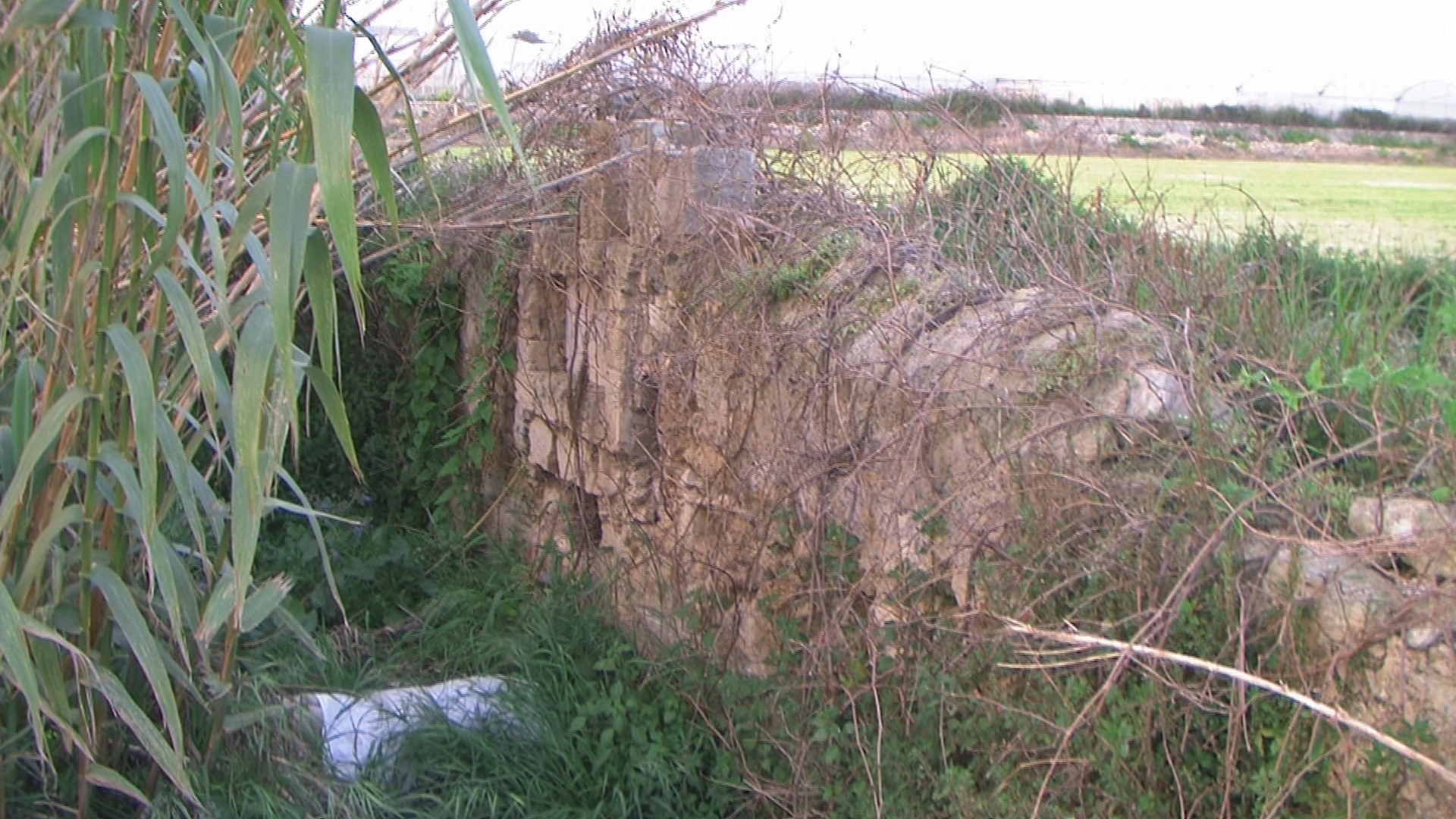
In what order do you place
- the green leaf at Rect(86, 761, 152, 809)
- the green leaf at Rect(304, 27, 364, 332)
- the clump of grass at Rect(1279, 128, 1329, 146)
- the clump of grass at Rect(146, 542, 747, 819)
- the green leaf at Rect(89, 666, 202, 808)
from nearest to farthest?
the green leaf at Rect(304, 27, 364, 332)
the green leaf at Rect(89, 666, 202, 808)
the green leaf at Rect(86, 761, 152, 809)
the clump of grass at Rect(146, 542, 747, 819)
the clump of grass at Rect(1279, 128, 1329, 146)

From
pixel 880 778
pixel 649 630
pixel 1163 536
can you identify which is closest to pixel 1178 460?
pixel 1163 536

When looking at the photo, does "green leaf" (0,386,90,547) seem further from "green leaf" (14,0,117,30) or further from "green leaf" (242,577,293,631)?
"green leaf" (14,0,117,30)

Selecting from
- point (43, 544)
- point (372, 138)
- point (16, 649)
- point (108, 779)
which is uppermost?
point (372, 138)

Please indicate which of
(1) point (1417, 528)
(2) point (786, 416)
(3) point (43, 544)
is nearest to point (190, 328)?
(3) point (43, 544)

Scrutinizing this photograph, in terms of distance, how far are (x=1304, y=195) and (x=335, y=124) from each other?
3483 mm

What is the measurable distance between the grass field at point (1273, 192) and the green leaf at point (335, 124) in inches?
81.4

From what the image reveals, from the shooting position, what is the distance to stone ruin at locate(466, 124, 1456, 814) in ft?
9.29

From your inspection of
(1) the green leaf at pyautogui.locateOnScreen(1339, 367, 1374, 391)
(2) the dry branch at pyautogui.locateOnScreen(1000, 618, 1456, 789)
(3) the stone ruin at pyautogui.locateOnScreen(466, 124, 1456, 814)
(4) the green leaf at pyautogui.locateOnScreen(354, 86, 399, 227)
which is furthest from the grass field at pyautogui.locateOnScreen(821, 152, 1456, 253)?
(4) the green leaf at pyautogui.locateOnScreen(354, 86, 399, 227)

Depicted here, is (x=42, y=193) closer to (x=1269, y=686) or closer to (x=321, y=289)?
(x=321, y=289)

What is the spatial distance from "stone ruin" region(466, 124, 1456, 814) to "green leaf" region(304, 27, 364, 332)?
154 cm

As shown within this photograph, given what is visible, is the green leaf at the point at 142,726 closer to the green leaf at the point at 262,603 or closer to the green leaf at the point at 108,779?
the green leaf at the point at 108,779

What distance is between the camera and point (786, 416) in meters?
3.77

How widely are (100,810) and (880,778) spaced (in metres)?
1.90

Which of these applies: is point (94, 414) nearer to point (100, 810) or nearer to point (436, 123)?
point (100, 810)
